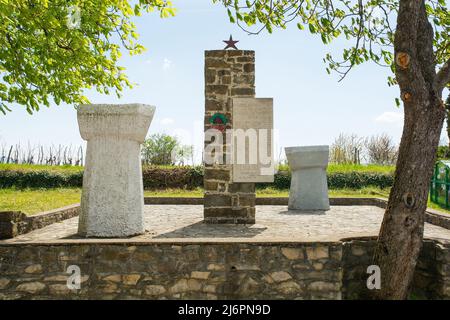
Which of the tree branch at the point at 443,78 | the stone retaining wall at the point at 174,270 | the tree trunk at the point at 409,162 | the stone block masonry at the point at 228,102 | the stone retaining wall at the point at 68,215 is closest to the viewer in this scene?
the tree trunk at the point at 409,162

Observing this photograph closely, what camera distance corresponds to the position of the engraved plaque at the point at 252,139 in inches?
286

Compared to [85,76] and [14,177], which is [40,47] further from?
[14,177]

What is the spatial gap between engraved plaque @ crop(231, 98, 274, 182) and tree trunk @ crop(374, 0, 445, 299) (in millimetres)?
2828

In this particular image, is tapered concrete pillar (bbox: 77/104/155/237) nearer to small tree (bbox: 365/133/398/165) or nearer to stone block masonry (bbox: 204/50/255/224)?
stone block masonry (bbox: 204/50/255/224)

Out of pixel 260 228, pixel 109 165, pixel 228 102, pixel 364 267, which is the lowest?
pixel 364 267

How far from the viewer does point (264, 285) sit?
16.5 ft

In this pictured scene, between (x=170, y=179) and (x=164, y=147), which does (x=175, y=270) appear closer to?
(x=170, y=179)

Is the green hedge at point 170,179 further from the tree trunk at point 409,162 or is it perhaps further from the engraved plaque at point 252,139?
the tree trunk at point 409,162

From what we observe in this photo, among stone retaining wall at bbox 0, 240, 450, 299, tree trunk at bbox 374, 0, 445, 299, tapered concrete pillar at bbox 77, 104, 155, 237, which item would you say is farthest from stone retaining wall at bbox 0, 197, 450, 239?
tree trunk at bbox 374, 0, 445, 299

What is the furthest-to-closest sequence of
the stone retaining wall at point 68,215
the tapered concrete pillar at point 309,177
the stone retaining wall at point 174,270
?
the tapered concrete pillar at point 309,177
the stone retaining wall at point 68,215
the stone retaining wall at point 174,270

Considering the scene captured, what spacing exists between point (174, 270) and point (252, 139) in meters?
3.03

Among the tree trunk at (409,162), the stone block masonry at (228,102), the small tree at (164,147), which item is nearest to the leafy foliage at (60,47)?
the stone block masonry at (228,102)

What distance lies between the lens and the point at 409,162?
459 centimetres

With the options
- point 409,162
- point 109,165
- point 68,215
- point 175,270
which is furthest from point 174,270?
point 68,215
